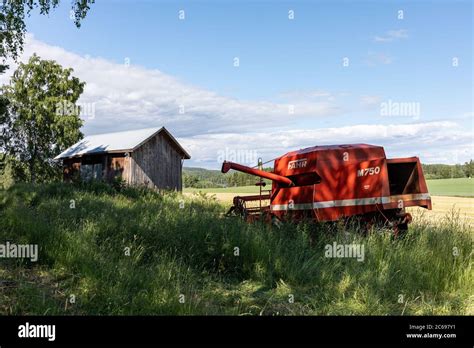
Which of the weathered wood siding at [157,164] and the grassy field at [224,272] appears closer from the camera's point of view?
the grassy field at [224,272]

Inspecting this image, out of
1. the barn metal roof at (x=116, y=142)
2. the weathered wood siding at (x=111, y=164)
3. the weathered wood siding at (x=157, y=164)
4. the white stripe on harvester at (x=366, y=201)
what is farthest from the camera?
the barn metal roof at (x=116, y=142)

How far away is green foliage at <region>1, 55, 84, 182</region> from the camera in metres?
40.0

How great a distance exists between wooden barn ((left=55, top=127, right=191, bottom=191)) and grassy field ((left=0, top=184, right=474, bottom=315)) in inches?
715

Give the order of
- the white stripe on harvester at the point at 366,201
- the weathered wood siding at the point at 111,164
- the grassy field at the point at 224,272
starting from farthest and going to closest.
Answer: the weathered wood siding at the point at 111,164 → the white stripe on harvester at the point at 366,201 → the grassy field at the point at 224,272

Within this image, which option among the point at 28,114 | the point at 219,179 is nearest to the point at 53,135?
the point at 28,114

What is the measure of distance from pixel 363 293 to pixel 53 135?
137 feet

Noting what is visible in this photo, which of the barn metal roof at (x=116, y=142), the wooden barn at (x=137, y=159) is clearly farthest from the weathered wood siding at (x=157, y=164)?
the barn metal roof at (x=116, y=142)

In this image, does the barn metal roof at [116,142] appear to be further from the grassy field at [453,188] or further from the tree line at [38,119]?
the grassy field at [453,188]

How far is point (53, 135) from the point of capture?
4116 cm

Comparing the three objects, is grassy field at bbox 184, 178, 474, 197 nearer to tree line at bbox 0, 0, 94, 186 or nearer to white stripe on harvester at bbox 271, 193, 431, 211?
tree line at bbox 0, 0, 94, 186

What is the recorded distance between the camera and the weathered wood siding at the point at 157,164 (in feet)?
87.5

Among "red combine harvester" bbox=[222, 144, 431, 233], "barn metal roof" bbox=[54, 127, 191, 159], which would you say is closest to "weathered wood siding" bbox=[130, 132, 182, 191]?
"barn metal roof" bbox=[54, 127, 191, 159]

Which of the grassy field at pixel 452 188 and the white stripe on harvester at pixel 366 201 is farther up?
the white stripe on harvester at pixel 366 201

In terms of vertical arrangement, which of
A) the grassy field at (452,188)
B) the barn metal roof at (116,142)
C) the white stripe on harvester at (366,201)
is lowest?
the grassy field at (452,188)
